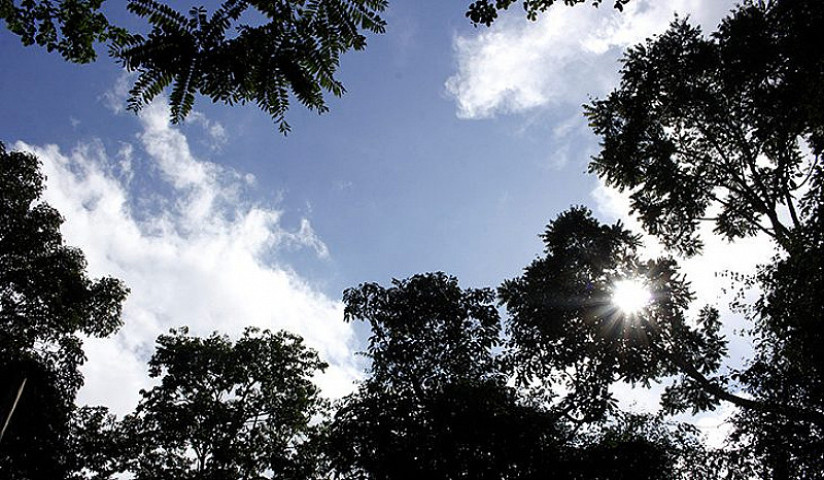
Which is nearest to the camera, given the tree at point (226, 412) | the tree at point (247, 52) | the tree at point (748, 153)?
the tree at point (247, 52)

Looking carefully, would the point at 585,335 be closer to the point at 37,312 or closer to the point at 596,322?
the point at 596,322

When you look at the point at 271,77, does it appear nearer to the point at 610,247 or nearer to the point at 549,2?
the point at 549,2

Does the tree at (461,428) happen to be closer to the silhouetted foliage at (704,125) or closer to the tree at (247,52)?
the silhouetted foliage at (704,125)

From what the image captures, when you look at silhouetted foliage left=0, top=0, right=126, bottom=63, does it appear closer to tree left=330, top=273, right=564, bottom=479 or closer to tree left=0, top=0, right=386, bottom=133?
tree left=0, top=0, right=386, bottom=133

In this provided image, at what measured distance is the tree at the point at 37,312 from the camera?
16.2m

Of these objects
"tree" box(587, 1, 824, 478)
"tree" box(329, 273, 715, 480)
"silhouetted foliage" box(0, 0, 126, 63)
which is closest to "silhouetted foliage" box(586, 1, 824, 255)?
"tree" box(587, 1, 824, 478)

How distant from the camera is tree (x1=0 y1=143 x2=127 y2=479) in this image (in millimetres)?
16234

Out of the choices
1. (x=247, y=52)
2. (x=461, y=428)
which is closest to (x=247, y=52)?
(x=247, y=52)

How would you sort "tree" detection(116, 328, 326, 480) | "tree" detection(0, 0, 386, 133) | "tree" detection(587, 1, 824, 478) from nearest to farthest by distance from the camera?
"tree" detection(0, 0, 386, 133) → "tree" detection(587, 1, 824, 478) → "tree" detection(116, 328, 326, 480)

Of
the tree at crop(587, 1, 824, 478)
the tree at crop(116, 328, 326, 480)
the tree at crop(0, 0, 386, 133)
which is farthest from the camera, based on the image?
the tree at crop(116, 328, 326, 480)

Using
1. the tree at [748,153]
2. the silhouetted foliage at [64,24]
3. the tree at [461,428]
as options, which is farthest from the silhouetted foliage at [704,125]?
the silhouetted foliage at [64,24]

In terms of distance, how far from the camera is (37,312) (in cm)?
1662

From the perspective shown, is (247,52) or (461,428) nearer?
(247,52)

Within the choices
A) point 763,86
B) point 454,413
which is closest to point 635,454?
point 454,413
